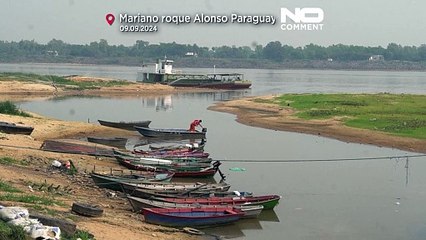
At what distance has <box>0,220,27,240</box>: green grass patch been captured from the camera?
1045 centimetres

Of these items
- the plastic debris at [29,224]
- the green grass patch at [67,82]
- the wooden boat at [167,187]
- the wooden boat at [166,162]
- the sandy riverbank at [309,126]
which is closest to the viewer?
the plastic debris at [29,224]

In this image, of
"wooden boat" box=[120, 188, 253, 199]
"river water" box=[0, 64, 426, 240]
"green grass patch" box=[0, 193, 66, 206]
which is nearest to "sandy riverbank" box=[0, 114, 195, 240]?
"green grass patch" box=[0, 193, 66, 206]

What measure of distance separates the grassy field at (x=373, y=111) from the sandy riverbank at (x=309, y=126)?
3.17 ft

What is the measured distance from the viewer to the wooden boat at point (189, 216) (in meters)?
15.8

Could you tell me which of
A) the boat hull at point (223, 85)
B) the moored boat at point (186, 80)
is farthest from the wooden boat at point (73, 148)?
the boat hull at point (223, 85)

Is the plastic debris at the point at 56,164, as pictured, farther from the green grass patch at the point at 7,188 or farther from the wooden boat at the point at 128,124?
the wooden boat at the point at 128,124

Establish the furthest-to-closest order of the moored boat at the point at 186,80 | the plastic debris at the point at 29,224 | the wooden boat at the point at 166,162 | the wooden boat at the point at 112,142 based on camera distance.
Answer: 1. the moored boat at the point at 186,80
2. the wooden boat at the point at 112,142
3. the wooden boat at the point at 166,162
4. the plastic debris at the point at 29,224

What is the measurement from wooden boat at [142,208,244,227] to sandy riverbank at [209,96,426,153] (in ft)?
55.8

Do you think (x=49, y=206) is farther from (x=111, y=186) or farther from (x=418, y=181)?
(x=418, y=181)

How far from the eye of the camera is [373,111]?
44781 mm

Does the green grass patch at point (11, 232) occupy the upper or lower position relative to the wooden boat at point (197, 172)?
upper

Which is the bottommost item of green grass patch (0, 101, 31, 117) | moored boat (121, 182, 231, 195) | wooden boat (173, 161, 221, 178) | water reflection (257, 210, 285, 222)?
water reflection (257, 210, 285, 222)

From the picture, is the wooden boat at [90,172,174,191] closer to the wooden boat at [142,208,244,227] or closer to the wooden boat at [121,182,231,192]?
the wooden boat at [121,182,231,192]

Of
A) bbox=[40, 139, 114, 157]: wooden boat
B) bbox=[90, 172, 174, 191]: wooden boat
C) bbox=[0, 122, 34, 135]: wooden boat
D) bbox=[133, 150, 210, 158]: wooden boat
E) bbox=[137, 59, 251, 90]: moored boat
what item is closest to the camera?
bbox=[90, 172, 174, 191]: wooden boat
